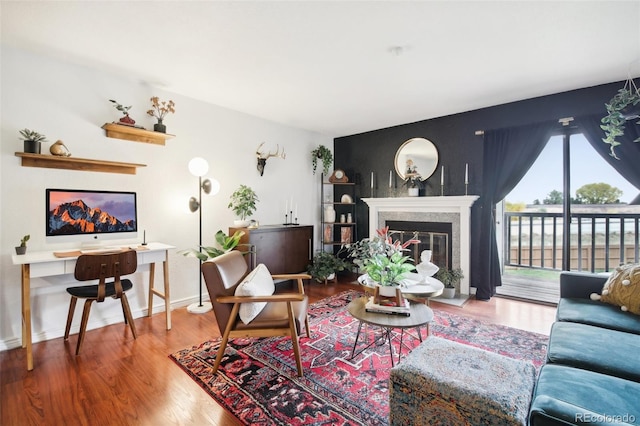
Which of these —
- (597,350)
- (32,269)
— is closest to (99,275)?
(32,269)

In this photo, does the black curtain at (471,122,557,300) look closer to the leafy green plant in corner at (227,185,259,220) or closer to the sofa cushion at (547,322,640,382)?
the sofa cushion at (547,322,640,382)

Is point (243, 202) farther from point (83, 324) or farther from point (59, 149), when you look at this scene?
point (83, 324)

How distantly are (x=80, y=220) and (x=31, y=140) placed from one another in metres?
0.78

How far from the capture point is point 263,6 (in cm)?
198

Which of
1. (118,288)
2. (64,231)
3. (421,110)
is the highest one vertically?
(421,110)

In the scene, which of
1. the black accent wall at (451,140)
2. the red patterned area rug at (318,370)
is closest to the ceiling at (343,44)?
the black accent wall at (451,140)

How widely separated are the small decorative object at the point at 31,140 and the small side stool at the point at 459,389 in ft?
10.8

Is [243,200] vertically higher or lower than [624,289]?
higher

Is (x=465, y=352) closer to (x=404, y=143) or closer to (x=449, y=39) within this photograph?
(x=449, y=39)

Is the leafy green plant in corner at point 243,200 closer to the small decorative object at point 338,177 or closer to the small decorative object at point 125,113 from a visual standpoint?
the small decorative object at point 125,113

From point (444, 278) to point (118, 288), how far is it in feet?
12.3

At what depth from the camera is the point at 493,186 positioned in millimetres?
3939

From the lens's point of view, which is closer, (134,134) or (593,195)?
(134,134)

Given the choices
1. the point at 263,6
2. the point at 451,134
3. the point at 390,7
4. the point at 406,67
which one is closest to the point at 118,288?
the point at 263,6
